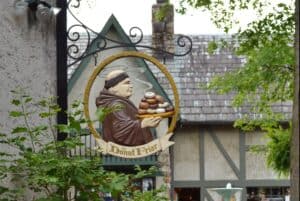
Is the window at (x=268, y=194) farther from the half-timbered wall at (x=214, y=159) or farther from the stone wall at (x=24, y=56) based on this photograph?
the stone wall at (x=24, y=56)

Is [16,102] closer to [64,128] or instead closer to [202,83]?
[64,128]

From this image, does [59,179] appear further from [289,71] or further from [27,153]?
[289,71]

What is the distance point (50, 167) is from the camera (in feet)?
19.5

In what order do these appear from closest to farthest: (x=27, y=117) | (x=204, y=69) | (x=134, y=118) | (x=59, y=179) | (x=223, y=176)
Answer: (x=59, y=179) < (x=27, y=117) < (x=134, y=118) < (x=223, y=176) < (x=204, y=69)

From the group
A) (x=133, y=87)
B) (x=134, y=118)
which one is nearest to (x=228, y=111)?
(x=133, y=87)

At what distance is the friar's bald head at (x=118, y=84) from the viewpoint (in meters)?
23.7

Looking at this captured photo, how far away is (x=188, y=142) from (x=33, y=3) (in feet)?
74.4

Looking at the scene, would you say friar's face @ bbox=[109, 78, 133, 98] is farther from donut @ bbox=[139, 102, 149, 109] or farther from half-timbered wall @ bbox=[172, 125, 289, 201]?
half-timbered wall @ bbox=[172, 125, 289, 201]

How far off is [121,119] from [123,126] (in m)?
1.00

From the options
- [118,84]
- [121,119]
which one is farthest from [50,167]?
[121,119]

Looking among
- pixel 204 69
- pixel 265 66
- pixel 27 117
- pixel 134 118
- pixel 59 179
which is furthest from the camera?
pixel 204 69

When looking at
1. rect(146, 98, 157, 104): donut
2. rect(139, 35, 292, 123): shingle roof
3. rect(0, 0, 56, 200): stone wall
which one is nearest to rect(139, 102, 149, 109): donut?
rect(146, 98, 157, 104): donut

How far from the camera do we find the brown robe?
22.5 meters

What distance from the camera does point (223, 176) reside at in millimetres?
29203
